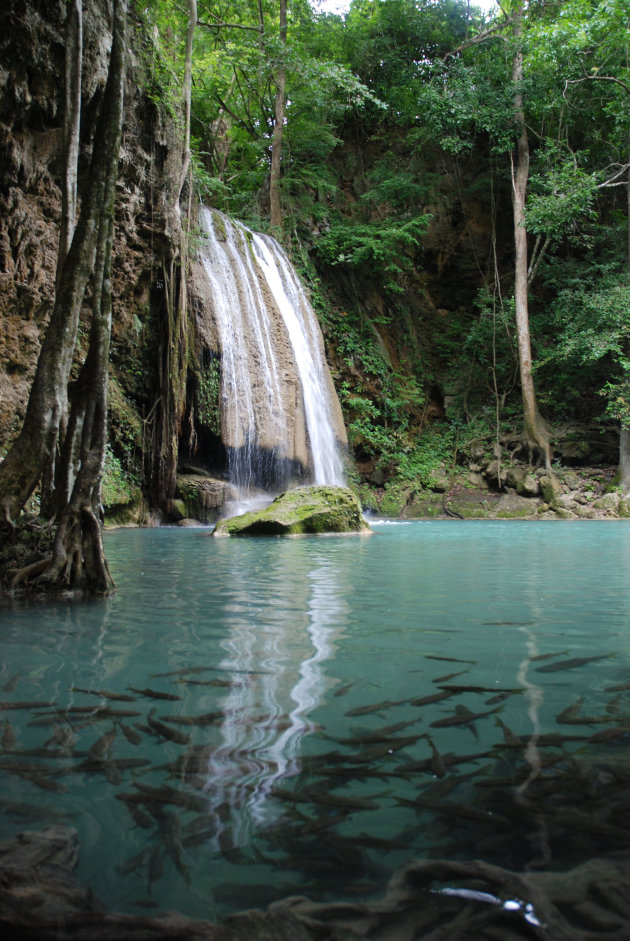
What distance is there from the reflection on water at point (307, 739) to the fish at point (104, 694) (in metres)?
0.01

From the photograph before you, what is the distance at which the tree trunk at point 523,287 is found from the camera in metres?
16.0

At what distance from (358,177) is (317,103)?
3.68 meters

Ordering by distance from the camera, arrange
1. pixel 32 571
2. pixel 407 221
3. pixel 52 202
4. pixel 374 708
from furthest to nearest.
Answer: pixel 407 221, pixel 52 202, pixel 32 571, pixel 374 708

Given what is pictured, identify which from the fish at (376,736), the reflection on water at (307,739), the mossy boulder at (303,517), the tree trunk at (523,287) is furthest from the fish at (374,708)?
the tree trunk at (523,287)

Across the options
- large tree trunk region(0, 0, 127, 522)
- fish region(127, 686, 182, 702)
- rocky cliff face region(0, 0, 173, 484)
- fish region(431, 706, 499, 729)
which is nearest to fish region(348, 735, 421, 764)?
fish region(431, 706, 499, 729)

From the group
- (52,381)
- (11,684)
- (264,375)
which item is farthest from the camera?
(264,375)

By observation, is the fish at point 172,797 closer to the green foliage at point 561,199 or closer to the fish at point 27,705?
the fish at point 27,705

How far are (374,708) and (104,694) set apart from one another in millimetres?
868

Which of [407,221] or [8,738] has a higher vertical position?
[407,221]

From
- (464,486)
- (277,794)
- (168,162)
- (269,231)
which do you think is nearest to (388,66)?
(269,231)

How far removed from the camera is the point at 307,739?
1.58 metres

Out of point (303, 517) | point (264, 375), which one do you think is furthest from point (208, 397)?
point (303, 517)

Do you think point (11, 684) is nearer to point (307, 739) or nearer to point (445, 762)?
point (307, 739)

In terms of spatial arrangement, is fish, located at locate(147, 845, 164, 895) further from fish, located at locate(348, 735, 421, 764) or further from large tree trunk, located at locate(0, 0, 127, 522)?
large tree trunk, located at locate(0, 0, 127, 522)
